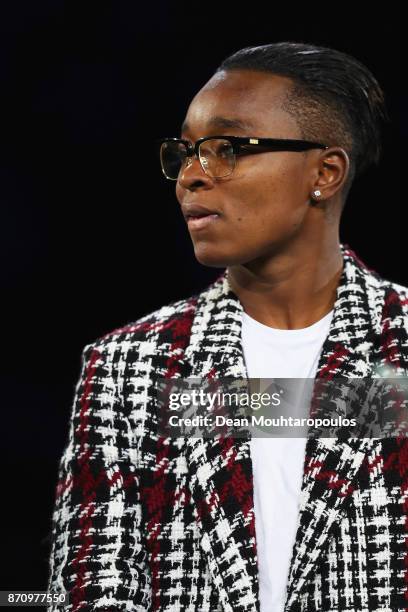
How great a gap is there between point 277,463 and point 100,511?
343mm

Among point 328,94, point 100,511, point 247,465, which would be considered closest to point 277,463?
point 247,465

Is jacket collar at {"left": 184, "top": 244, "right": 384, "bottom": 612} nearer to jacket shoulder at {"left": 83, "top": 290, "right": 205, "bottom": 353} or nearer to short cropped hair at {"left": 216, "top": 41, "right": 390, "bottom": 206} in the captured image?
jacket shoulder at {"left": 83, "top": 290, "right": 205, "bottom": 353}

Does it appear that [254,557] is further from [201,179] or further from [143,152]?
[143,152]

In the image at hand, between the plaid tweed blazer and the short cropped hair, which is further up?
the short cropped hair

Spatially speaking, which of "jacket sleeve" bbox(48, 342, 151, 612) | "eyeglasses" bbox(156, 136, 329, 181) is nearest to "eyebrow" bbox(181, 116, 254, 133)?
"eyeglasses" bbox(156, 136, 329, 181)

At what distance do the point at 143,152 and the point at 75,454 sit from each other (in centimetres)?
113

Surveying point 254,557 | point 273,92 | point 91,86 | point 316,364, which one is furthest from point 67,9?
point 254,557

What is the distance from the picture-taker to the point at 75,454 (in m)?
1.74

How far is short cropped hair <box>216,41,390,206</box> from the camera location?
1844mm

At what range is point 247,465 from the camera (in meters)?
1.68

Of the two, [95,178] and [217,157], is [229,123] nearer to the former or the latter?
[217,157]

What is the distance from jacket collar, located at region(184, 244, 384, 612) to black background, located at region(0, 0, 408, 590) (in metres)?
0.75

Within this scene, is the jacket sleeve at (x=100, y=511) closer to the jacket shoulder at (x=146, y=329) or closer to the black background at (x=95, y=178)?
the jacket shoulder at (x=146, y=329)

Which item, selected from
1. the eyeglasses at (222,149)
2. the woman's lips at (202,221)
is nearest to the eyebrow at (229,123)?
the eyeglasses at (222,149)
